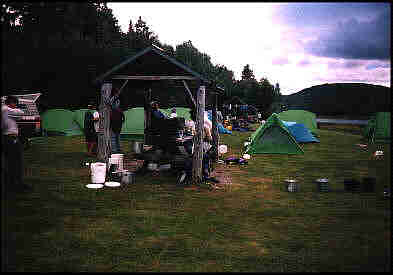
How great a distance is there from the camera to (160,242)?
5.44 meters

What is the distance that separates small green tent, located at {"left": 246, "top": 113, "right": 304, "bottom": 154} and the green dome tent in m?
12.5

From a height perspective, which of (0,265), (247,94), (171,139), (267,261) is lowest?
(267,261)

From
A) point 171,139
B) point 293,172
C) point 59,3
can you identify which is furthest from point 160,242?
point 293,172

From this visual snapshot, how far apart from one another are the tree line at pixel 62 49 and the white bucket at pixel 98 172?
107 inches

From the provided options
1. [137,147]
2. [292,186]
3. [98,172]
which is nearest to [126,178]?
[98,172]

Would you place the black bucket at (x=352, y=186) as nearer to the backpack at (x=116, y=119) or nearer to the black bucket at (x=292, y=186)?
the black bucket at (x=292, y=186)

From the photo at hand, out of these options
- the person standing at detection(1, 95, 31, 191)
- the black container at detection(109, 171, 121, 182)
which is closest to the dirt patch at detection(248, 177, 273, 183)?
the black container at detection(109, 171, 121, 182)

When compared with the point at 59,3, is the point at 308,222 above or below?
below

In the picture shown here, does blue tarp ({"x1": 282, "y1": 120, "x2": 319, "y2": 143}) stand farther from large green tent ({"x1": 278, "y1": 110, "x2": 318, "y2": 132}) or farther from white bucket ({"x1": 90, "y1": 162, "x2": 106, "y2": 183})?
white bucket ({"x1": 90, "y1": 162, "x2": 106, "y2": 183})

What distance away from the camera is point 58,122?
22.8 metres

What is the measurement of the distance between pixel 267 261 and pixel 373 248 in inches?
66.8

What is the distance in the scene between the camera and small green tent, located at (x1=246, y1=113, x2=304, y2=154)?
16234 millimetres

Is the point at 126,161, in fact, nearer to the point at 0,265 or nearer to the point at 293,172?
the point at 293,172

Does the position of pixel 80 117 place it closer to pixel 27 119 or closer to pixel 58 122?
pixel 58 122
